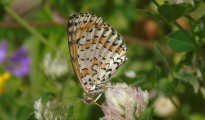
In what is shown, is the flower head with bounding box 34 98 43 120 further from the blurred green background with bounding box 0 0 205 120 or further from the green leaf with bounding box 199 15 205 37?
the green leaf with bounding box 199 15 205 37

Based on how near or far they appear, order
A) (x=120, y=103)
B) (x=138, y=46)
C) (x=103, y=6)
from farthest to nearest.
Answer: (x=103, y=6)
(x=138, y=46)
(x=120, y=103)

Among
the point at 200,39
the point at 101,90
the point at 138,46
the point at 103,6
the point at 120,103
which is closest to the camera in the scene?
the point at 120,103

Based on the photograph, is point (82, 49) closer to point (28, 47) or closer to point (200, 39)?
point (200, 39)

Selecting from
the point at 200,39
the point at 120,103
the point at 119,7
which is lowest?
the point at 120,103

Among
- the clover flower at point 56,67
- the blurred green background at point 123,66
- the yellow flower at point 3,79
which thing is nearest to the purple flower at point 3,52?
the blurred green background at point 123,66

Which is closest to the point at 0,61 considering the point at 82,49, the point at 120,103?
the point at 82,49

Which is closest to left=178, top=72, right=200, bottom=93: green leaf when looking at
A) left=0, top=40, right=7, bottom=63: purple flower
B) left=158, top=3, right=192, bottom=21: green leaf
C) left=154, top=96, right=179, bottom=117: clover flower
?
left=158, top=3, right=192, bottom=21: green leaf
